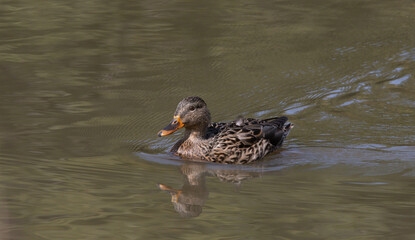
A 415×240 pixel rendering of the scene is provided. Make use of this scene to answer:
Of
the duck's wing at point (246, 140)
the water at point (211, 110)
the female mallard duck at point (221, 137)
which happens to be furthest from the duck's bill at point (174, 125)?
the duck's wing at point (246, 140)

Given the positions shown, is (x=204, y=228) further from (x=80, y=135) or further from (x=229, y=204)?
(x=80, y=135)

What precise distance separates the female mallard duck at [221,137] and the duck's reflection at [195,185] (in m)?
0.29

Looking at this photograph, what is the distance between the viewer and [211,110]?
10.3 metres

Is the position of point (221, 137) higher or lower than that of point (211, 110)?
higher

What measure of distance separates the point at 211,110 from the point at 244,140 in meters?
1.68

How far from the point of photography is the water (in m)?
6.08

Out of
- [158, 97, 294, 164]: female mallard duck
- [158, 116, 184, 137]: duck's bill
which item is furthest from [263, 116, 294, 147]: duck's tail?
[158, 116, 184, 137]: duck's bill

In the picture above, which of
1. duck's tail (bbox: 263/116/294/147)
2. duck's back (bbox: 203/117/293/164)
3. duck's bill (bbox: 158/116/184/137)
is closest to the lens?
duck's bill (bbox: 158/116/184/137)

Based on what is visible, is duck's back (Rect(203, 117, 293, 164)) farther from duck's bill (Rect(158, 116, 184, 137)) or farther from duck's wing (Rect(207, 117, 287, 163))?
duck's bill (Rect(158, 116, 184, 137))

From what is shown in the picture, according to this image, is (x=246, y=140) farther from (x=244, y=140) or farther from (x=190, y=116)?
(x=190, y=116)

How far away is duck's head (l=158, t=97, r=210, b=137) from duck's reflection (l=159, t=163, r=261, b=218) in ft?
1.81

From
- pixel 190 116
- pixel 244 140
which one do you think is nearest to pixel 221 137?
pixel 244 140

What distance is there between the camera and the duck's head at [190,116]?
8617 mm

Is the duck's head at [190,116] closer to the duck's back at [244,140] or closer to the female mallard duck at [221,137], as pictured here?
the female mallard duck at [221,137]
